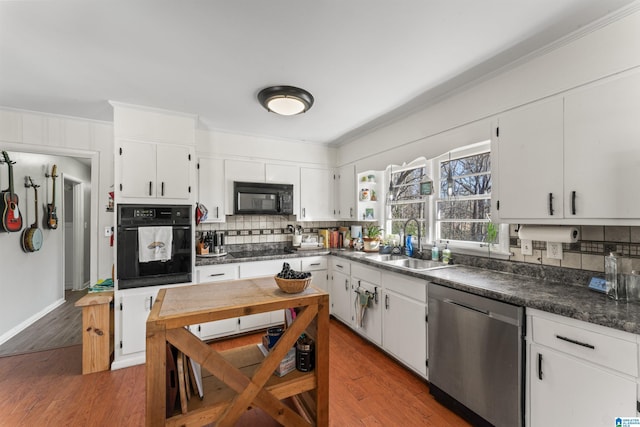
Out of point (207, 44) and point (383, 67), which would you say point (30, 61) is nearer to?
point (207, 44)

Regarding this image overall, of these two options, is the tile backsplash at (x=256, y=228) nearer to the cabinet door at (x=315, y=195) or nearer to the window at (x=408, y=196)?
the cabinet door at (x=315, y=195)

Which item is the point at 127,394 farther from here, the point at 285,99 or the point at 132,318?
the point at 285,99

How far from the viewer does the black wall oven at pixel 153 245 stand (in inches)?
99.1

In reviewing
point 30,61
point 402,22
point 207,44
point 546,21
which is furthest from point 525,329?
point 30,61

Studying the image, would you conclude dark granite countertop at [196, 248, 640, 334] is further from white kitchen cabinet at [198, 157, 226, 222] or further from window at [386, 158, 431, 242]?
white kitchen cabinet at [198, 157, 226, 222]

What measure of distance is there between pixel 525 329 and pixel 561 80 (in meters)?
1.51

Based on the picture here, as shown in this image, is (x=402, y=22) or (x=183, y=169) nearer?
(x=402, y=22)

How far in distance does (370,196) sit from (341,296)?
4.39ft

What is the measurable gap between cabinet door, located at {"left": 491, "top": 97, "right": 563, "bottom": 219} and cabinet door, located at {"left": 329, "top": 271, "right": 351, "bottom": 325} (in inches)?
70.3

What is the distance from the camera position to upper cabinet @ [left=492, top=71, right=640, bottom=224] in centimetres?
142

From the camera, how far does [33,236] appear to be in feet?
11.1

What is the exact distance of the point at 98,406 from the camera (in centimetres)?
199

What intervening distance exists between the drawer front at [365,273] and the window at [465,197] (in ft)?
2.59

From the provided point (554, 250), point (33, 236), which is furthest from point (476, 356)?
point (33, 236)
